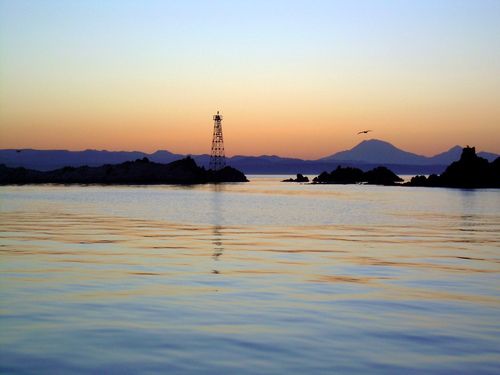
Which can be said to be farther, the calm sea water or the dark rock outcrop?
the dark rock outcrop

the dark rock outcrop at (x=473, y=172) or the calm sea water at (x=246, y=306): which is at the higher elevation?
the dark rock outcrop at (x=473, y=172)

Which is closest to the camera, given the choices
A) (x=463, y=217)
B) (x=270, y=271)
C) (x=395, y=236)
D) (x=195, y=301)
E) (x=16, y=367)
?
(x=16, y=367)

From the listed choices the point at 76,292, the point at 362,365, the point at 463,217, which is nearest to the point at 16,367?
the point at 362,365

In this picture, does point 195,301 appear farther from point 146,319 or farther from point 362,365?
point 362,365

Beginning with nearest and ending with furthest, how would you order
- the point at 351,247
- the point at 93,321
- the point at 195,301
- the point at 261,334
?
1. the point at 261,334
2. the point at 93,321
3. the point at 195,301
4. the point at 351,247

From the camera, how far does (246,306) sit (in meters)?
17.5

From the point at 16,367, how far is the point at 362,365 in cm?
637

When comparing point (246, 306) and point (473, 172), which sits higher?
point (473, 172)

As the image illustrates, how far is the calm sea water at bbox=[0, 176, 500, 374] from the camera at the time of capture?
40.4ft

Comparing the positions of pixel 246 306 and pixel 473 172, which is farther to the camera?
pixel 473 172

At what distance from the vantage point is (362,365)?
1201cm

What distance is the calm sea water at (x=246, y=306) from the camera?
12.3 m

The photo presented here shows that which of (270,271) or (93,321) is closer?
(93,321)

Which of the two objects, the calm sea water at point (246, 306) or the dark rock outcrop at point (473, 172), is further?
the dark rock outcrop at point (473, 172)
